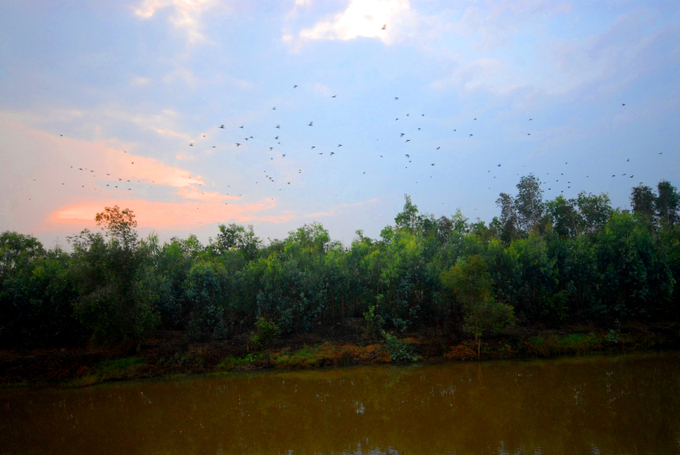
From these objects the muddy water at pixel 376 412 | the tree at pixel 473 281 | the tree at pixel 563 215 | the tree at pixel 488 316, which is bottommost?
the muddy water at pixel 376 412

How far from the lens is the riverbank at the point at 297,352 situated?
19062 millimetres

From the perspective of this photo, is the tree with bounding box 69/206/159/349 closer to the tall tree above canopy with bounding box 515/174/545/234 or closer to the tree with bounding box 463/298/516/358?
the tree with bounding box 463/298/516/358

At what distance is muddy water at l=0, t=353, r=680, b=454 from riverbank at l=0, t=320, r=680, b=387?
1306mm

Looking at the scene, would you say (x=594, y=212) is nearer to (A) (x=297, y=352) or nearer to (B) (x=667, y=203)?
(B) (x=667, y=203)

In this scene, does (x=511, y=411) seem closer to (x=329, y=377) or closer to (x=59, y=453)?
(x=329, y=377)

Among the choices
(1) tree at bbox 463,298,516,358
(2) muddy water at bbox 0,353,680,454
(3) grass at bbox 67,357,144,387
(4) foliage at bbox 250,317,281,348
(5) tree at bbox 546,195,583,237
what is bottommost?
(2) muddy water at bbox 0,353,680,454

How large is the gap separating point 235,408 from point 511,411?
10172 millimetres

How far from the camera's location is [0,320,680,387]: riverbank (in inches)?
750

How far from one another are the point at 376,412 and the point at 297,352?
8.50 meters

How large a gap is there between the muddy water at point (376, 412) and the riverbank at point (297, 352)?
1306 mm

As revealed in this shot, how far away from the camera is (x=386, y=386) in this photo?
1680 centimetres

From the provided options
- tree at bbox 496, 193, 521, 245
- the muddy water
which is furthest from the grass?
tree at bbox 496, 193, 521, 245

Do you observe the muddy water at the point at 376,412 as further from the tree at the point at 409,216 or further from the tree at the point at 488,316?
the tree at the point at 409,216

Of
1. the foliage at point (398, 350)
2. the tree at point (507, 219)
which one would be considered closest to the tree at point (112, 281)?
the foliage at point (398, 350)
